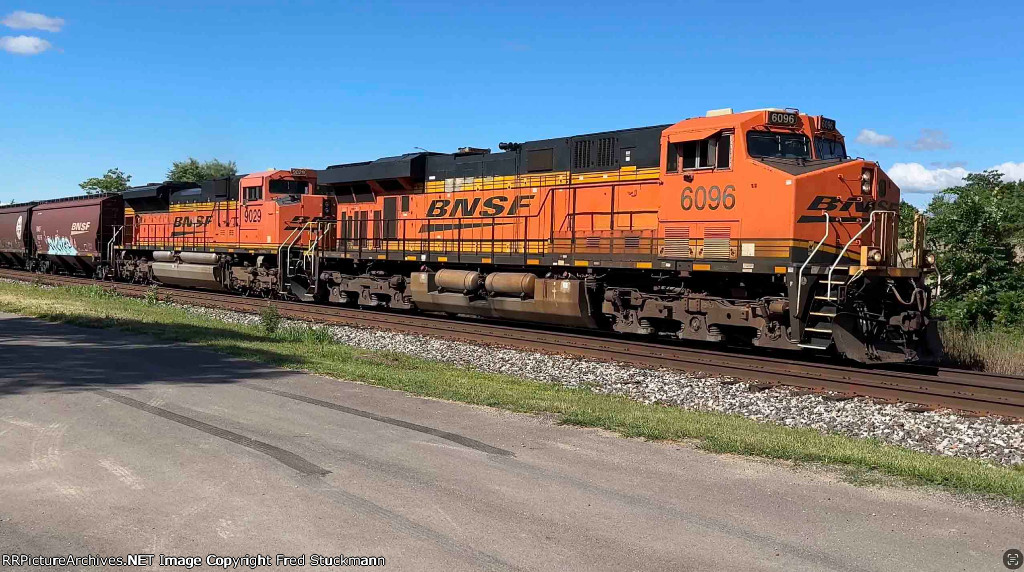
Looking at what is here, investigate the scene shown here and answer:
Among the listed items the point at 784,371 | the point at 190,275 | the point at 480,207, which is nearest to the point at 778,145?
the point at 784,371

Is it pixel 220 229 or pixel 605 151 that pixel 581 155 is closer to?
pixel 605 151

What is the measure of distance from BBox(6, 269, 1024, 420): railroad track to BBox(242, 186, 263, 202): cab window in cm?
877

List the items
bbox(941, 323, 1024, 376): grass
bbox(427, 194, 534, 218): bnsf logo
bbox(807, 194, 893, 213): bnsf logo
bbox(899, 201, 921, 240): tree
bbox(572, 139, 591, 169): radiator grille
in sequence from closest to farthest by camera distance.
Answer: bbox(807, 194, 893, 213): bnsf logo → bbox(941, 323, 1024, 376): grass → bbox(572, 139, 591, 169): radiator grille → bbox(427, 194, 534, 218): bnsf logo → bbox(899, 201, 921, 240): tree

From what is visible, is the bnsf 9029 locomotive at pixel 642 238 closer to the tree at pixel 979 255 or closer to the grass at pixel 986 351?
the grass at pixel 986 351

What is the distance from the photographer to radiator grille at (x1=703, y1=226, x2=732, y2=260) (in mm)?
13750

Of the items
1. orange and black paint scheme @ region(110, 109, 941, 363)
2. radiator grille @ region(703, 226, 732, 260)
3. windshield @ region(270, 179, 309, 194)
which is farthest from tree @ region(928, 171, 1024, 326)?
windshield @ region(270, 179, 309, 194)

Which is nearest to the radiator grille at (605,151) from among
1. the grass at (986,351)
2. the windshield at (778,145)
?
the windshield at (778,145)

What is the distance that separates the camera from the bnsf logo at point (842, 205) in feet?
42.2

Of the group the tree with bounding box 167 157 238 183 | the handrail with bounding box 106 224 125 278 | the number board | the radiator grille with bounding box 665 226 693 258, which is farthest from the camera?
the tree with bounding box 167 157 238 183

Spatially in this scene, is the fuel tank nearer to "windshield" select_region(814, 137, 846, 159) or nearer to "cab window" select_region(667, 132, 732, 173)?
"cab window" select_region(667, 132, 732, 173)

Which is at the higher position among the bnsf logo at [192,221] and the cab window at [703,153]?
the cab window at [703,153]

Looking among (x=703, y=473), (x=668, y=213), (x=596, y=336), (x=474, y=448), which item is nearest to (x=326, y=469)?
(x=474, y=448)

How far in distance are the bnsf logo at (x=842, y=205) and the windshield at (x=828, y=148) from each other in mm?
984

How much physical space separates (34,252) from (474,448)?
4094cm
